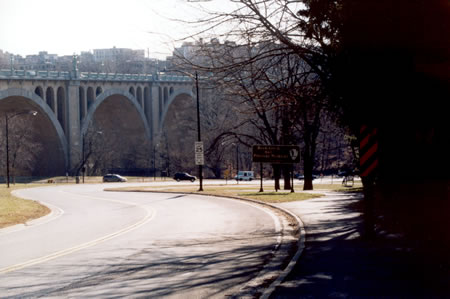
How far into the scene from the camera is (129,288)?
28.5 feet

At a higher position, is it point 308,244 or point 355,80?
point 355,80

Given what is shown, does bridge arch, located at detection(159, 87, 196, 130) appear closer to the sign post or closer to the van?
the van

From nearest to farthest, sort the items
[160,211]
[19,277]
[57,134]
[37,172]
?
1. [19,277]
2. [160,211]
3. [57,134]
4. [37,172]

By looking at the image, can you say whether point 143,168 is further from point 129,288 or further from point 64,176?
point 129,288

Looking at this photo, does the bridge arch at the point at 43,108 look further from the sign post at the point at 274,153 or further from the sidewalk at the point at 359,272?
the sidewalk at the point at 359,272

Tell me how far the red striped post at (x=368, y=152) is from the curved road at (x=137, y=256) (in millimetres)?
2310

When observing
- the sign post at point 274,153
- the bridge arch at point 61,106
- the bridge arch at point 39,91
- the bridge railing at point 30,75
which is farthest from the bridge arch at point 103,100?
the sign post at point 274,153

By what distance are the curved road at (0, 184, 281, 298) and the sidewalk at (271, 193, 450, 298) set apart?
779 mm

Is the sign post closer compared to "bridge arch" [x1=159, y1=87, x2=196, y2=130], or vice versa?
the sign post

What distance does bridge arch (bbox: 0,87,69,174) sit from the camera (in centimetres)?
7206

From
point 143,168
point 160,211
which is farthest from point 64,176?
point 160,211

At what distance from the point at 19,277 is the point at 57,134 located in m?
73.4

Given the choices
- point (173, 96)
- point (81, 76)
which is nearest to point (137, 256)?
point (81, 76)

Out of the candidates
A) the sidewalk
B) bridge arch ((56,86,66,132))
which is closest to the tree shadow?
the sidewalk
